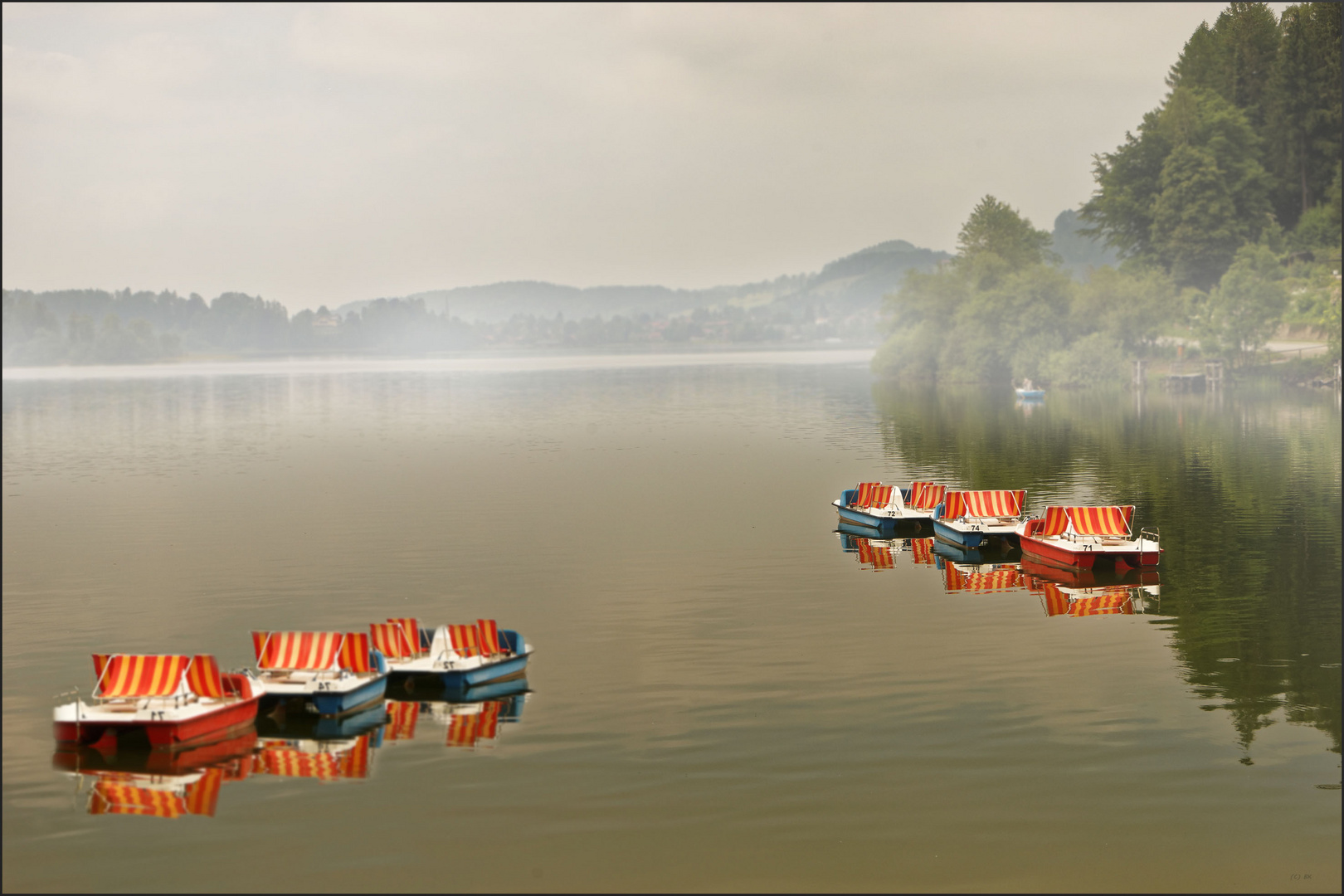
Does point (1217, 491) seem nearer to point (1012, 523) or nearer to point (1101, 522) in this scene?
point (1012, 523)

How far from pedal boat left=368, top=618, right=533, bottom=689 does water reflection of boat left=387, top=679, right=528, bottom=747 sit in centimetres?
41

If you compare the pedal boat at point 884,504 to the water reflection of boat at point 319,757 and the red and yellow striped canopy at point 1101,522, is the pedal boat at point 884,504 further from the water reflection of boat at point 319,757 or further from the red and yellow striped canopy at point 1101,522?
the water reflection of boat at point 319,757

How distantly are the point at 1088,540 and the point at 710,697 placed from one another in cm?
2412

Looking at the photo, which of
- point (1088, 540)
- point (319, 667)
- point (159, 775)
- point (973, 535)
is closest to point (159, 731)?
point (159, 775)

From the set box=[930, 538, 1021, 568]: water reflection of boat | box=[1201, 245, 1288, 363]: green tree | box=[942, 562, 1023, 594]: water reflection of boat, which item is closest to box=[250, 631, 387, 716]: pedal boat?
box=[942, 562, 1023, 594]: water reflection of boat

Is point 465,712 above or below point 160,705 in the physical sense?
below

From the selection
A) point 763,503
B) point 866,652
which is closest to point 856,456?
point 763,503

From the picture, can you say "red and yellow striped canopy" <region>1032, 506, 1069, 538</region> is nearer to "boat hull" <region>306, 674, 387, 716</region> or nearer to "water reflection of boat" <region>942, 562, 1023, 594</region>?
"water reflection of boat" <region>942, 562, 1023, 594</region>

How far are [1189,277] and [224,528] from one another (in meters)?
172

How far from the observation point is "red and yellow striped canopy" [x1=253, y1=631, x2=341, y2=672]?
A: 3497 centimetres

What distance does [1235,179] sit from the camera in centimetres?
19450

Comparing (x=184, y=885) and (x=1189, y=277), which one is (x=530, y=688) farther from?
(x=1189, y=277)

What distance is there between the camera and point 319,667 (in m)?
34.9

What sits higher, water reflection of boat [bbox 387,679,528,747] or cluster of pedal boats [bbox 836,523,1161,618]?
cluster of pedal boats [bbox 836,523,1161,618]
